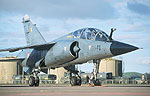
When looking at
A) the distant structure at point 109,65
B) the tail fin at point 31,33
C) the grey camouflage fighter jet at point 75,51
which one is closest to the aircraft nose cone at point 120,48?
the grey camouflage fighter jet at point 75,51

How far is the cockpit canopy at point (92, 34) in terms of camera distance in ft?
71.3

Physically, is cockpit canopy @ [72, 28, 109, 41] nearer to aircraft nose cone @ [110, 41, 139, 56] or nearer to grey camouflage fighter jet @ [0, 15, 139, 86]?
grey camouflage fighter jet @ [0, 15, 139, 86]

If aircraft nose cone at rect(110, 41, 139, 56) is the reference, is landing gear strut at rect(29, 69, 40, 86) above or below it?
below

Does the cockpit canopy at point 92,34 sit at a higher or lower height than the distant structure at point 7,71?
higher

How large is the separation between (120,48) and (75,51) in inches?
151

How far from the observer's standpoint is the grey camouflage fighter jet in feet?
68.6

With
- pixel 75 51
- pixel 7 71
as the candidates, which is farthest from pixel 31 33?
pixel 7 71

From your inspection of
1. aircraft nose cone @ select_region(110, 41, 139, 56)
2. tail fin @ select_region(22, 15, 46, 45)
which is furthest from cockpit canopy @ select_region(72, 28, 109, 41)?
tail fin @ select_region(22, 15, 46, 45)

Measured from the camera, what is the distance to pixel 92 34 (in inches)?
869

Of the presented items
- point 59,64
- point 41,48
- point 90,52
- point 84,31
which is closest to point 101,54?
point 90,52

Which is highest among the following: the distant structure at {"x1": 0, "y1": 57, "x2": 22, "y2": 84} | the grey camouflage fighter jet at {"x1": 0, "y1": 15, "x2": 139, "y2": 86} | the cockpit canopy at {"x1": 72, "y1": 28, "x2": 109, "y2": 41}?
the cockpit canopy at {"x1": 72, "y1": 28, "x2": 109, "y2": 41}

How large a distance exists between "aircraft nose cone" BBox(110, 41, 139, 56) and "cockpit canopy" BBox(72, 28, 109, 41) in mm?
1267

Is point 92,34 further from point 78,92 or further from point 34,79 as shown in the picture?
point 78,92

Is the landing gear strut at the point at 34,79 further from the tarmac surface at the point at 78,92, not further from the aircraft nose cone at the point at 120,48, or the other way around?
the tarmac surface at the point at 78,92
